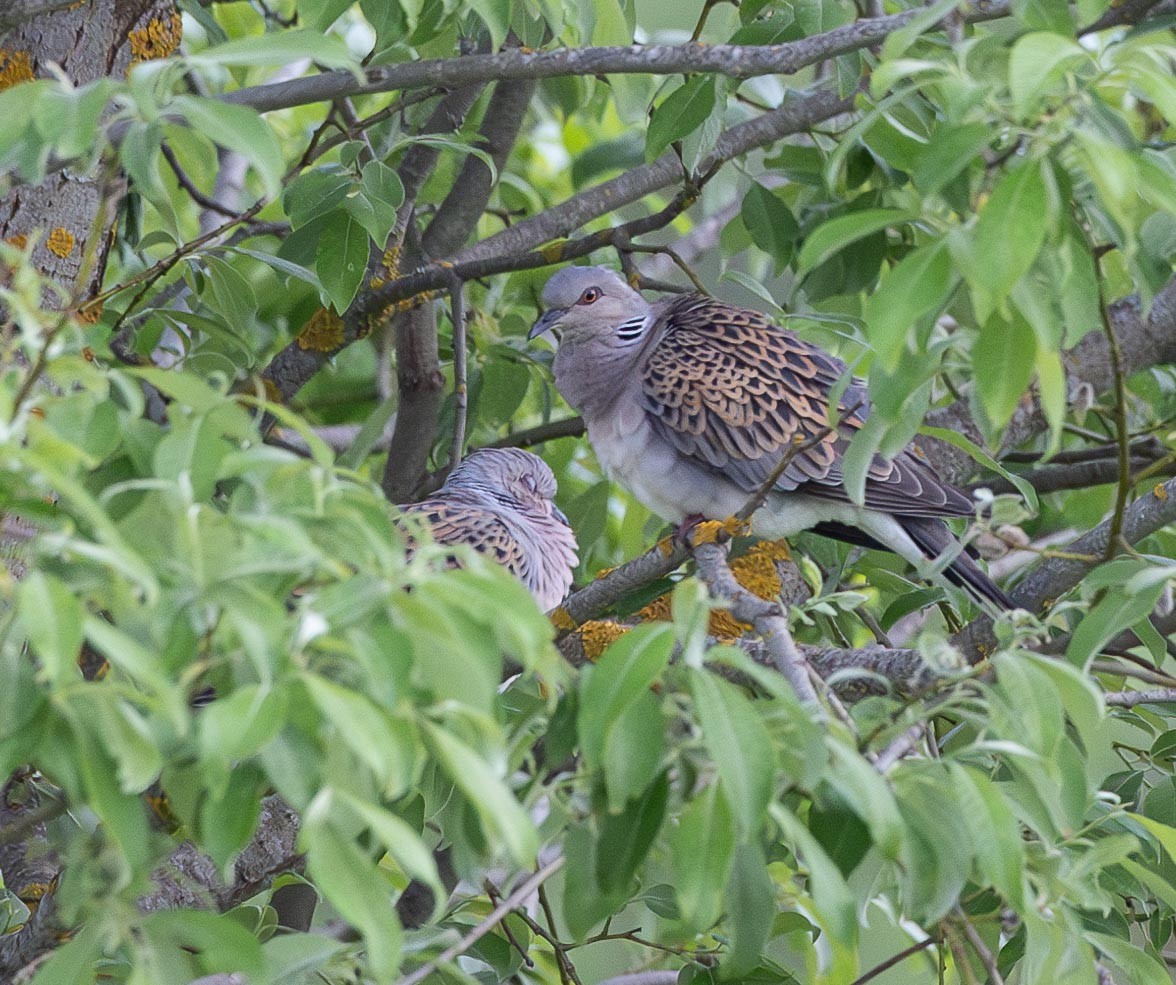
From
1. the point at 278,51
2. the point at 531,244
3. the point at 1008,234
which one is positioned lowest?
the point at 531,244

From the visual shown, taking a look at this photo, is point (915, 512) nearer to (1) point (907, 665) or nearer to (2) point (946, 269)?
(1) point (907, 665)

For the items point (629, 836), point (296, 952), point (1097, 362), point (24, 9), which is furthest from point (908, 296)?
point (1097, 362)

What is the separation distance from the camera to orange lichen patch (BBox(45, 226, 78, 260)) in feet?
7.73

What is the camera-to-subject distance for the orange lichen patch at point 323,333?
299 cm

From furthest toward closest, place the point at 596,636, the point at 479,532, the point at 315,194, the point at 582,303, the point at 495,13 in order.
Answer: the point at 582,303, the point at 479,532, the point at 596,636, the point at 315,194, the point at 495,13

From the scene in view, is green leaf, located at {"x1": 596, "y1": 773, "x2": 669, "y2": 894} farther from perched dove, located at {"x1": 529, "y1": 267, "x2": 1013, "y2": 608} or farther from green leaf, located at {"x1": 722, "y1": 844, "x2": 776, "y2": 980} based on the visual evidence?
perched dove, located at {"x1": 529, "y1": 267, "x2": 1013, "y2": 608}

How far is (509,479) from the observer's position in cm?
335

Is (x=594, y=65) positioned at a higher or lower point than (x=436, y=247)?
higher

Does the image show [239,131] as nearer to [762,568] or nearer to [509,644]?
[509,644]

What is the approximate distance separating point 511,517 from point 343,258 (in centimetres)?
89

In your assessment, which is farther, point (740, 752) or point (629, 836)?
point (629, 836)

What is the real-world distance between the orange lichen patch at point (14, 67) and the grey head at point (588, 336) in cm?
126

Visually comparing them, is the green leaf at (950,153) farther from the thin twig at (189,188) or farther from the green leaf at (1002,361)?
the thin twig at (189,188)

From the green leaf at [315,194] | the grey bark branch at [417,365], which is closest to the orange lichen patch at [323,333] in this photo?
the grey bark branch at [417,365]
